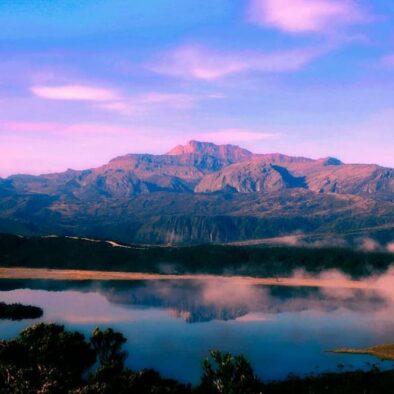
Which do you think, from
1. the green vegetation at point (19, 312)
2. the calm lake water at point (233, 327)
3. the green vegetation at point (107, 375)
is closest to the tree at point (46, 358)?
the green vegetation at point (107, 375)

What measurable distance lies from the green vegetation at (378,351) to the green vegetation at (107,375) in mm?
15775

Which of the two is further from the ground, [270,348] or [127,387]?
[127,387]

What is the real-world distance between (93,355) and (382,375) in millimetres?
48306

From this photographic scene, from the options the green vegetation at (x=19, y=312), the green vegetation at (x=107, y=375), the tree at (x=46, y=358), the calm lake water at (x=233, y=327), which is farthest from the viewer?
the green vegetation at (x=19, y=312)

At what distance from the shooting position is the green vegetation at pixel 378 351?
4523 inches

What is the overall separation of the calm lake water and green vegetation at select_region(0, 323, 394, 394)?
46.6 ft

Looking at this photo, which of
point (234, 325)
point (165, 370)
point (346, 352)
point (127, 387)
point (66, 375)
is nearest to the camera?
point (127, 387)

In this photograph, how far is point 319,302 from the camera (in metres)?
196

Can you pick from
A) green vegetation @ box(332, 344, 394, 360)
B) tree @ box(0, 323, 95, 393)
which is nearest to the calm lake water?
green vegetation @ box(332, 344, 394, 360)

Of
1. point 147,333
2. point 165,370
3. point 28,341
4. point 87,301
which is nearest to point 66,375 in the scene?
point 28,341

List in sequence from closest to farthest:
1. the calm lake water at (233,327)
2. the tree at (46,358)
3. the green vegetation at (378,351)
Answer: the tree at (46,358), the calm lake water at (233,327), the green vegetation at (378,351)

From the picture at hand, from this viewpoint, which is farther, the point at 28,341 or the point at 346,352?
the point at 346,352

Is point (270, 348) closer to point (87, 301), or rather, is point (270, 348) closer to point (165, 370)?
point (165, 370)

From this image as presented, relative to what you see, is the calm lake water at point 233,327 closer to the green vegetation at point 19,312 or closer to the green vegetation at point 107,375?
the green vegetation at point 19,312
